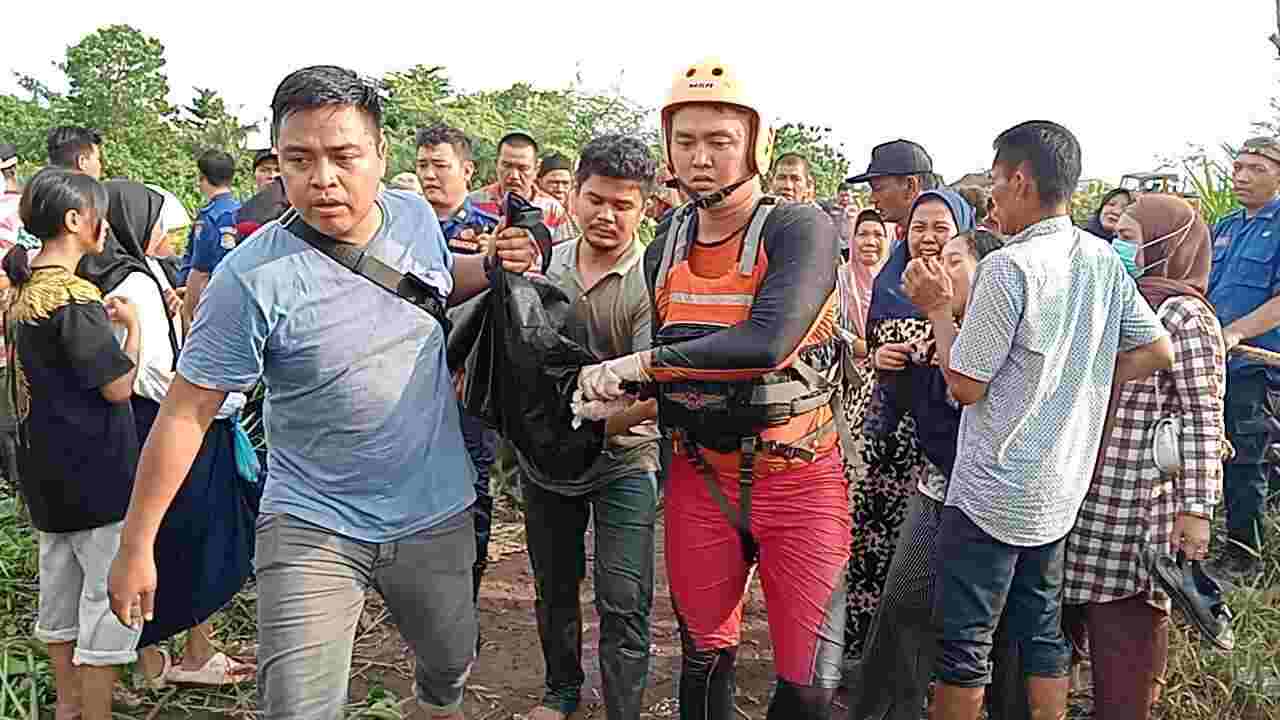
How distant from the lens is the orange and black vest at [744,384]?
270 cm

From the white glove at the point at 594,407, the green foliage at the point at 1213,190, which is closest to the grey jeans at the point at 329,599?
the white glove at the point at 594,407

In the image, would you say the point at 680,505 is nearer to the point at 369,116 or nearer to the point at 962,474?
the point at 962,474

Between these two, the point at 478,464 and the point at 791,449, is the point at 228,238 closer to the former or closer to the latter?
the point at 478,464

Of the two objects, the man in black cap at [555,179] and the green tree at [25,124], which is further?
the green tree at [25,124]

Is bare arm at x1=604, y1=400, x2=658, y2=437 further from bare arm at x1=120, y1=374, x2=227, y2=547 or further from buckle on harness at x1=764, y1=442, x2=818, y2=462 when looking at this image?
bare arm at x1=120, y1=374, x2=227, y2=547

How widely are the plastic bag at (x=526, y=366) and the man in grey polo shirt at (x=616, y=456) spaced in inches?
5.6

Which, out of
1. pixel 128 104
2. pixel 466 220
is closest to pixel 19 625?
pixel 466 220

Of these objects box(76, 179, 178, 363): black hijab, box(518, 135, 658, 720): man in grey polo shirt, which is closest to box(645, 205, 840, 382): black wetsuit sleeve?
box(518, 135, 658, 720): man in grey polo shirt

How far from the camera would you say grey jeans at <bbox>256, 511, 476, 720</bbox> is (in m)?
2.46

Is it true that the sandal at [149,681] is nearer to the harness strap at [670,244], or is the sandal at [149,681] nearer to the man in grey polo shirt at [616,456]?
the man in grey polo shirt at [616,456]

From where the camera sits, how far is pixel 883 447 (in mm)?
3648

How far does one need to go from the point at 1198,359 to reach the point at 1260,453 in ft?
8.55

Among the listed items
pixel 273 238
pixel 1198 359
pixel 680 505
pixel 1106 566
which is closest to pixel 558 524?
pixel 680 505

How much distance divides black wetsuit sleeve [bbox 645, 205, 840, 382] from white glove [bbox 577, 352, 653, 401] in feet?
0.15
